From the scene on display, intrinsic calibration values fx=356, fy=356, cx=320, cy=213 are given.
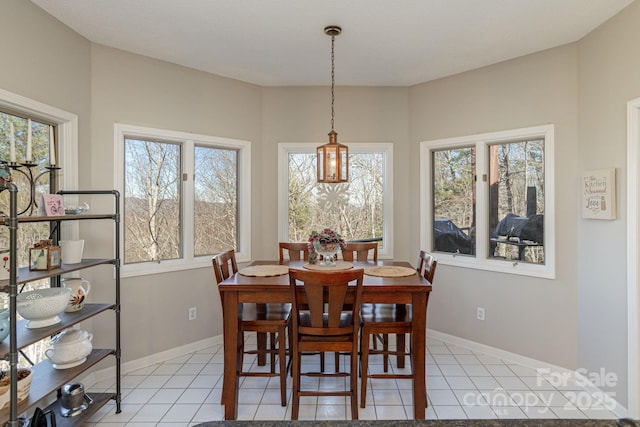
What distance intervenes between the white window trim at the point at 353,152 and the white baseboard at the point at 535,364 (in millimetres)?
1013

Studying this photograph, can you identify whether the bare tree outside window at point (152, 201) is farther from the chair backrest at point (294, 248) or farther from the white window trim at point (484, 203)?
the white window trim at point (484, 203)

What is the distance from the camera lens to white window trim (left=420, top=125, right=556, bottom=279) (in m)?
3.00

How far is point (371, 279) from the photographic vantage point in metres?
2.54

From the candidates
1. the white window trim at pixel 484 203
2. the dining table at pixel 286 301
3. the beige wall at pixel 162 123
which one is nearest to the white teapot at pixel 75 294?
the beige wall at pixel 162 123

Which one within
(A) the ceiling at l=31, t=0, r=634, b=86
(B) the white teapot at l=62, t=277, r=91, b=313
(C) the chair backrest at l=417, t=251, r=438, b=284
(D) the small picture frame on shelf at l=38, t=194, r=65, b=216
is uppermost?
(A) the ceiling at l=31, t=0, r=634, b=86

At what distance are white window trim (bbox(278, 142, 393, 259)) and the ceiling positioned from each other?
77 cm

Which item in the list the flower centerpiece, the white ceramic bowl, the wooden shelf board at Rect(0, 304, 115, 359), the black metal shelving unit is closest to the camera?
the black metal shelving unit

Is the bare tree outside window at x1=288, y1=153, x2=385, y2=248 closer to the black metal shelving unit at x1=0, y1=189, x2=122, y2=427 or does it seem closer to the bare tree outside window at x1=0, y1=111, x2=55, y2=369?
the black metal shelving unit at x1=0, y1=189, x2=122, y2=427

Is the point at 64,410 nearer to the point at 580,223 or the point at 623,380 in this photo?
the point at 623,380

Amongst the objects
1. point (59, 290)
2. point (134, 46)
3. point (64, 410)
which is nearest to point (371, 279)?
point (59, 290)

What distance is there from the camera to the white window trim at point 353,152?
3.88m

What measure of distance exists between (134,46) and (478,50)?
9.44 ft

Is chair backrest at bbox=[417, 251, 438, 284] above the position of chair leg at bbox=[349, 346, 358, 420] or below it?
above

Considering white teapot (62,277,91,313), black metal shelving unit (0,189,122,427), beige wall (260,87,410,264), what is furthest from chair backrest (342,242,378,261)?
white teapot (62,277,91,313)
